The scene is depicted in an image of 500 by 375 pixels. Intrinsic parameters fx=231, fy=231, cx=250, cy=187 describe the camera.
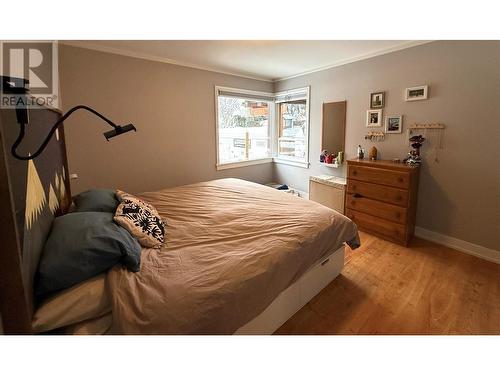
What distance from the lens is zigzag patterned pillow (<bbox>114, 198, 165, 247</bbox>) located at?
142 cm

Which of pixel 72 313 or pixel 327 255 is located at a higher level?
pixel 72 313

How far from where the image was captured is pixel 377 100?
2.98 meters

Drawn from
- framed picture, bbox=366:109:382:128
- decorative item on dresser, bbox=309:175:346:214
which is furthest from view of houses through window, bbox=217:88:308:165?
framed picture, bbox=366:109:382:128

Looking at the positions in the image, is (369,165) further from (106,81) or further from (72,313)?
(106,81)

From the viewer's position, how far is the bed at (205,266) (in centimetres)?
82

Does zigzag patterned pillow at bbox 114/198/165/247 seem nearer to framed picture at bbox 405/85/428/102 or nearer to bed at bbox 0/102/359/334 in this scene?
bed at bbox 0/102/359/334

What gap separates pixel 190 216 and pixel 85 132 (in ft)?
5.77

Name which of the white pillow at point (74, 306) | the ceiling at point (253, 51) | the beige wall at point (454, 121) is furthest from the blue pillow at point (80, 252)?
the beige wall at point (454, 121)

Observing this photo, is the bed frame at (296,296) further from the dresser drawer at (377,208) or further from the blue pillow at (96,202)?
the blue pillow at (96,202)

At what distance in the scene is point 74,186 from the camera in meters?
2.66

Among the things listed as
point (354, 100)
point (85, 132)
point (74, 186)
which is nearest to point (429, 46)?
point (354, 100)

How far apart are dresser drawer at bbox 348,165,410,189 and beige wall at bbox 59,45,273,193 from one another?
6.98ft

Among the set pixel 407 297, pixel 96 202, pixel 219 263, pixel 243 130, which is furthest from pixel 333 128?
pixel 96 202

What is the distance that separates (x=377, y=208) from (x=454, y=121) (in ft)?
3.82
